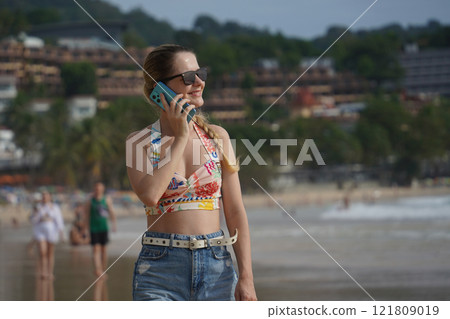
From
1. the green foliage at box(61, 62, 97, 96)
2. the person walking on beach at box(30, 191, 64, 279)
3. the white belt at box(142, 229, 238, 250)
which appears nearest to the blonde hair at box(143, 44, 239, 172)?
the white belt at box(142, 229, 238, 250)

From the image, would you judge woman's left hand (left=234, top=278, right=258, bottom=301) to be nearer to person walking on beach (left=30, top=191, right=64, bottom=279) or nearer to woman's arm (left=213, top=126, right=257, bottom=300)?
woman's arm (left=213, top=126, right=257, bottom=300)

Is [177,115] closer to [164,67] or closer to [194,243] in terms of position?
[164,67]

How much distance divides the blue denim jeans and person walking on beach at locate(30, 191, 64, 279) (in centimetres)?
748

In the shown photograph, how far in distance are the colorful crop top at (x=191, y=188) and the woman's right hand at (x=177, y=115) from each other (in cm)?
11

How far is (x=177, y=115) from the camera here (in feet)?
9.48

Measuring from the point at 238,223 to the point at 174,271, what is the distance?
0.27 m

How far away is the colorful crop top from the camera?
2973 millimetres

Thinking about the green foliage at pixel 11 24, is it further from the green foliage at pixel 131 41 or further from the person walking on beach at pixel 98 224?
the person walking on beach at pixel 98 224

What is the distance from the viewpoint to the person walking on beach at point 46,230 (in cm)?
1038

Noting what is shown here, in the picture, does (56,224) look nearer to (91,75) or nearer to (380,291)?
(380,291)

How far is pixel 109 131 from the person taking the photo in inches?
2837

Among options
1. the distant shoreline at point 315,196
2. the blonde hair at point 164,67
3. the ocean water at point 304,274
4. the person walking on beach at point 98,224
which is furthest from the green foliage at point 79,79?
the blonde hair at point 164,67

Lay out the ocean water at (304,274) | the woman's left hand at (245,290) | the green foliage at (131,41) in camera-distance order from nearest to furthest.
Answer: the woman's left hand at (245,290) < the ocean water at (304,274) < the green foliage at (131,41)
